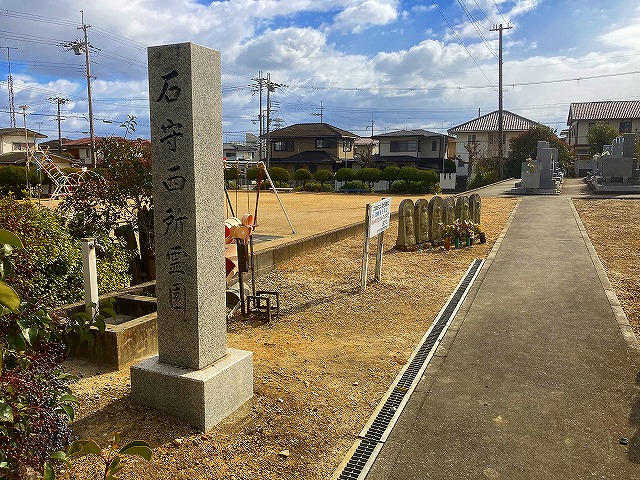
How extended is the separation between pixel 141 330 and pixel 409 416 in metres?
2.99

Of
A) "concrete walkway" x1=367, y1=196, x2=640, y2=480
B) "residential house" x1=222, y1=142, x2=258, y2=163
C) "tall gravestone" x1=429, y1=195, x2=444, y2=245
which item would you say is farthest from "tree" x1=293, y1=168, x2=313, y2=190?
"concrete walkway" x1=367, y1=196, x2=640, y2=480

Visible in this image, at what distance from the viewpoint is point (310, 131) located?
56.4 m

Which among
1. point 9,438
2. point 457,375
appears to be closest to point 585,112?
point 457,375

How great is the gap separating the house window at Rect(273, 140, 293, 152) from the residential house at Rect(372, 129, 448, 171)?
33.2 ft

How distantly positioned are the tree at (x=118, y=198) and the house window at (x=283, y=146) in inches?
1926

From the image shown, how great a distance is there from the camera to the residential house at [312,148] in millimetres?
51906

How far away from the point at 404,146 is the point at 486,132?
515 inches

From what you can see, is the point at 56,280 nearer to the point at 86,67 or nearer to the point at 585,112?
the point at 86,67

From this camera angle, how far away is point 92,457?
11.6 ft

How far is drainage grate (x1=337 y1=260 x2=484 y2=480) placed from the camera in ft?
11.6

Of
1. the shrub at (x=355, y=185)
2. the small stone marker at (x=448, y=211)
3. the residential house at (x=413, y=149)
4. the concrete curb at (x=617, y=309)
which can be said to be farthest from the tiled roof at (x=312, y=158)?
the concrete curb at (x=617, y=309)

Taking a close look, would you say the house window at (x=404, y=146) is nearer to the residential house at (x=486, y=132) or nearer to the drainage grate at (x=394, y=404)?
the residential house at (x=486, y=132)

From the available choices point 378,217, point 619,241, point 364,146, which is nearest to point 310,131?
point 364,146

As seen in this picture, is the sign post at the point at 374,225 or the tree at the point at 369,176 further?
the tree at the point at 369,176
